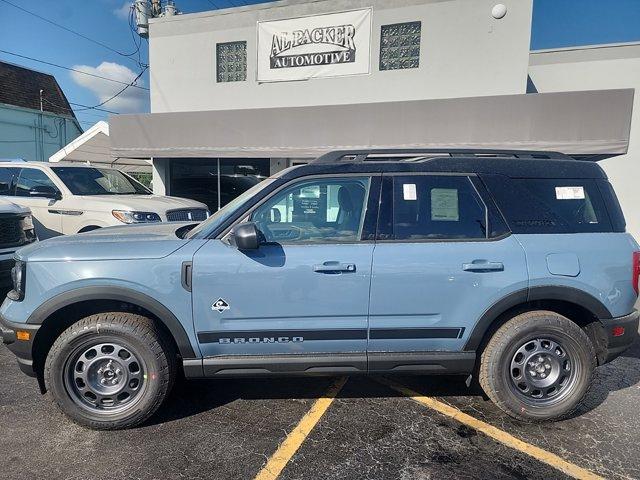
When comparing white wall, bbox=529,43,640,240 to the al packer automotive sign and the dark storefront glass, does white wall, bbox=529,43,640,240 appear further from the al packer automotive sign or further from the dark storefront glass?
the dark storefront glass

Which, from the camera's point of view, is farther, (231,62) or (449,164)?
(231,62)

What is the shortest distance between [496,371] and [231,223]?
2.24m

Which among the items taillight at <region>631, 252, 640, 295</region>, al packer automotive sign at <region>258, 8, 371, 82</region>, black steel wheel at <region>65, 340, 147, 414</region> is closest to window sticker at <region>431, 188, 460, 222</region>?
taillight at <region>631, 252, 640, 295</region>

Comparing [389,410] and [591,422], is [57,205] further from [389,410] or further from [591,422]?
[591,422]

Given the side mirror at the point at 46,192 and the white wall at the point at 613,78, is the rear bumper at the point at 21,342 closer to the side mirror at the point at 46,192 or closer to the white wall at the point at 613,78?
the side mirror at the point at 46,192

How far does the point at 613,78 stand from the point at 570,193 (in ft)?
31.7

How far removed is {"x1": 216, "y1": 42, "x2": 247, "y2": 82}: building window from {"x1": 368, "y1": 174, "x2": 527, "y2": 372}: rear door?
10059mm

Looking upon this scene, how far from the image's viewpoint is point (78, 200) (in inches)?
266

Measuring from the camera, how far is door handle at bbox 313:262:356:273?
2914mm

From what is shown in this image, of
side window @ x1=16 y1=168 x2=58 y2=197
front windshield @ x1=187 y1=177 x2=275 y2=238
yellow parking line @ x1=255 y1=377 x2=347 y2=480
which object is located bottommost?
yellow parking line @ x1=255 y1=377 x2=347 y2=480

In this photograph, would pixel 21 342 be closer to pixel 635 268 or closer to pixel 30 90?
pixel 635 268

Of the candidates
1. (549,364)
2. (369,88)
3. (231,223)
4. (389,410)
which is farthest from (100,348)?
(369,88)

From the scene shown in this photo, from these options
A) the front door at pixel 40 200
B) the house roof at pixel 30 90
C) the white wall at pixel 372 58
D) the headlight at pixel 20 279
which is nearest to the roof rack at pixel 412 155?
the headlight at pixel 20 279

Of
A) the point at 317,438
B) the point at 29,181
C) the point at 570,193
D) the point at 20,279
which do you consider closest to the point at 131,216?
the point at 29,181
